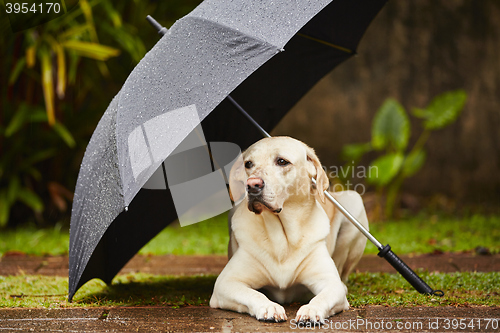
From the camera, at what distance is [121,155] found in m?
2.36

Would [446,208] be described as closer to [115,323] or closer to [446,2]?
[446,2]

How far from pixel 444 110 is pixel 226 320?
455 centimetres

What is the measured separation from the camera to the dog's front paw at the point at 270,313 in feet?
8.14

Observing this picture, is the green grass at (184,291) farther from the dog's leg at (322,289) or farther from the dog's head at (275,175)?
the dog's head at (275,175)

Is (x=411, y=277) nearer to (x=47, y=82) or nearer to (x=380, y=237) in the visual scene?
(x=380, y=237)

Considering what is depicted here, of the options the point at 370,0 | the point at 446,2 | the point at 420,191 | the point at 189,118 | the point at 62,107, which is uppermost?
the point at 446,2

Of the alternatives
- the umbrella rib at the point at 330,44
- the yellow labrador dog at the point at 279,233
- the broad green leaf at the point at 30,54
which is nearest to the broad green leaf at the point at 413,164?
the umbrella rib at the point at 330,44

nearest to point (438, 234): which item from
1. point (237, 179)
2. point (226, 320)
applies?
point (237, 179)

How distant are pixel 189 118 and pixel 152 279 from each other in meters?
1.89

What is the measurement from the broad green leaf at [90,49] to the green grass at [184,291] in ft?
8.63

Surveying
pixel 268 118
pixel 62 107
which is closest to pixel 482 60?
pixel 268 118

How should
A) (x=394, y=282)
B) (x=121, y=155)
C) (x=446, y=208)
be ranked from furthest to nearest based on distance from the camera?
1. (x=446, y=208)
2. (x=394, y=282)
3. (x=121, y=155)

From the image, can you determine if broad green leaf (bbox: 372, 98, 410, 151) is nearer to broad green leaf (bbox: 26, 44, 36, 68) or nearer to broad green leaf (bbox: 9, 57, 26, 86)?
broad green leaf (bbox: 26, 44, 36, 68)

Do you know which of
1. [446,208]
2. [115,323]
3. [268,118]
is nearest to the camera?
[115,323]
